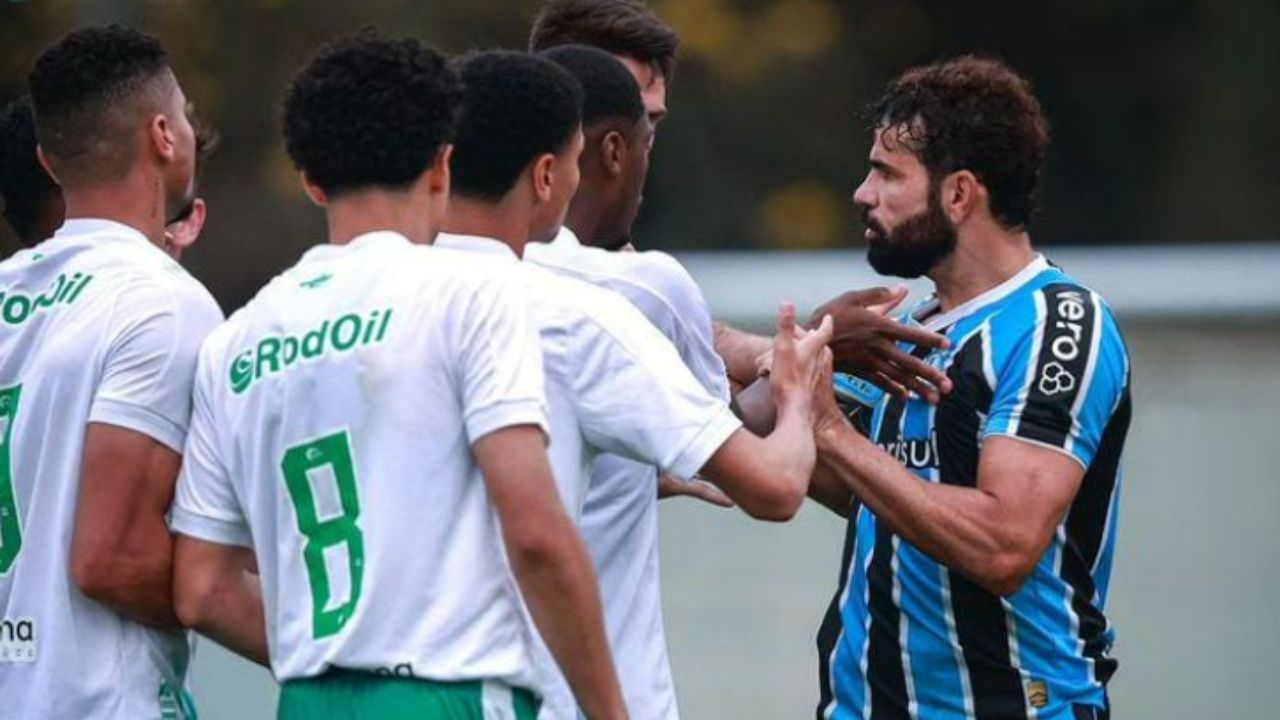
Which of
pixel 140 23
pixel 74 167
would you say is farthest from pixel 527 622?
pixel 140 23

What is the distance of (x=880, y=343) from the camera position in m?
4.19

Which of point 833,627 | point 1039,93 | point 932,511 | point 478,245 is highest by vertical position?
point 478,245

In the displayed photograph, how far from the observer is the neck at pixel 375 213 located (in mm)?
3355

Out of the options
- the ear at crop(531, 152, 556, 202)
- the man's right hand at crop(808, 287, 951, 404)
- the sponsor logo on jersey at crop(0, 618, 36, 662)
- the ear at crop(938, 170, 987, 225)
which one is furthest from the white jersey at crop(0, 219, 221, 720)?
the ear at crop(938, 170, 987, 225)

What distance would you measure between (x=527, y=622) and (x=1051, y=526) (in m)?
1.24

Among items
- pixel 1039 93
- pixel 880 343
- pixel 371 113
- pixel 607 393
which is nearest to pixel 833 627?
pixel 880 343

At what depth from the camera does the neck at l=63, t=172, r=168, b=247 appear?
385 centimetres

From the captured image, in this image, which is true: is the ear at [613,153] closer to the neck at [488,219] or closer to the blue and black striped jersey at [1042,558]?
the neck at [488,219]

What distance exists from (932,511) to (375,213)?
1323 mm

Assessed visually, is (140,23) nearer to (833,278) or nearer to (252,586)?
(833,278)

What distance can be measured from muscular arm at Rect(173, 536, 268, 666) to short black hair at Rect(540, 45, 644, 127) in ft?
3.57

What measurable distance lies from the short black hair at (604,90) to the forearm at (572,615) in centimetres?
112

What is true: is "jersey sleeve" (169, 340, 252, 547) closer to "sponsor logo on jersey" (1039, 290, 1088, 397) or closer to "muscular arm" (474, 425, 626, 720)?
"muscular arm" (474, 425, 626, 720)

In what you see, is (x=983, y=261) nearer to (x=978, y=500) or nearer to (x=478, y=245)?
(x=978, y=500)
